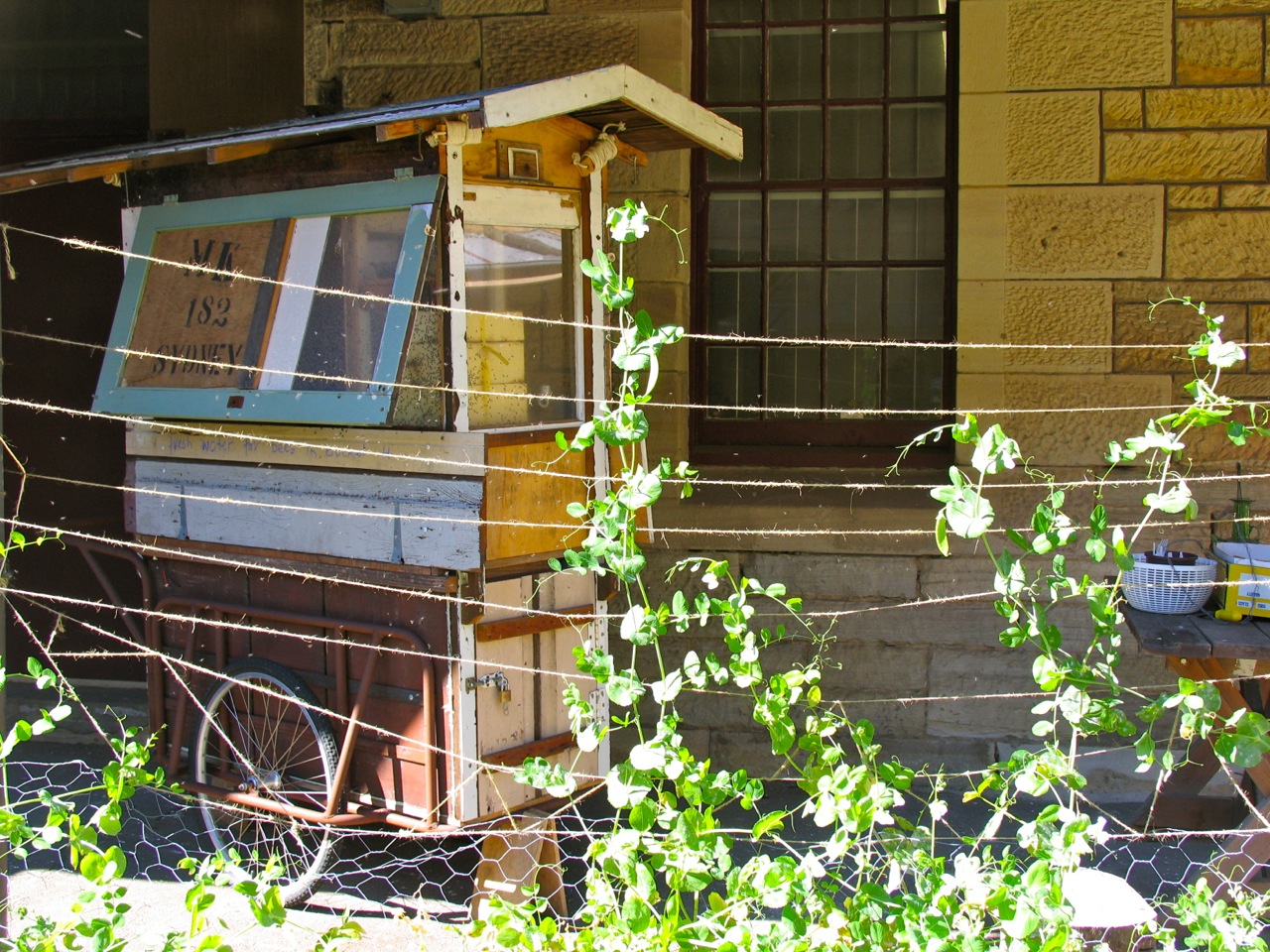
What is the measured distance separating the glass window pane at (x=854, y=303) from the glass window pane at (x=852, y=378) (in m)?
0.08

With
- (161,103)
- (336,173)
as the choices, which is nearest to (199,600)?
(336,173)

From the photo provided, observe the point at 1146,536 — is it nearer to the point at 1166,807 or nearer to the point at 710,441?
the point at 1166,807

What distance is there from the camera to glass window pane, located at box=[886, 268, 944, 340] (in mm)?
5602

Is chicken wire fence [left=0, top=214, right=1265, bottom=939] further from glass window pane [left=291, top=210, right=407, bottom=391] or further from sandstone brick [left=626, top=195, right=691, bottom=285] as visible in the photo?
sandstone brick [left=626, top=195, right=691, bottom=285]

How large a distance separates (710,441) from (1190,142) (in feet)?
7.71

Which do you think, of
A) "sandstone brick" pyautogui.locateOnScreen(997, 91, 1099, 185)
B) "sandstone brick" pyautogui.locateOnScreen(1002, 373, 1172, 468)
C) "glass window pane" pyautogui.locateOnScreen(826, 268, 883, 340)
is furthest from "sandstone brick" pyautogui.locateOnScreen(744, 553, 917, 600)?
"sandstone brick" pyautogui.locateOnScreen(997, 91, 1099, 185)

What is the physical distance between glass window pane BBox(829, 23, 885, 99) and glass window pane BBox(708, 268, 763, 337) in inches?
35.2

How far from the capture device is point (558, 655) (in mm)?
4094

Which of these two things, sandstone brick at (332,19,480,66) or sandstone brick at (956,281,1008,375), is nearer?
sandstone brick at (956,281,1008,375)

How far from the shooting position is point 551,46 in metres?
5.36

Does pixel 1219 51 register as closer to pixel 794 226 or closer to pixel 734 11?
pixel 794 226

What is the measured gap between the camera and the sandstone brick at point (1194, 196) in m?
5.06

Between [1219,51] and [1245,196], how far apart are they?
0.60 meters

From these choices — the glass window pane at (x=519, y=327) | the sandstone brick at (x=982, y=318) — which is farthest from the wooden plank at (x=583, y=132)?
the sandstone brick at (x=982, y=318)
